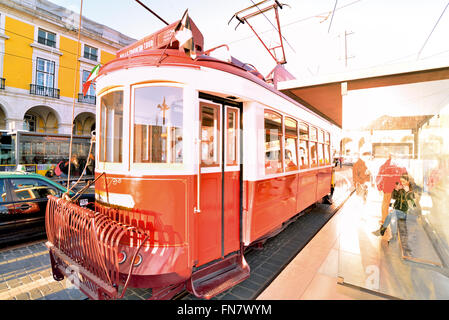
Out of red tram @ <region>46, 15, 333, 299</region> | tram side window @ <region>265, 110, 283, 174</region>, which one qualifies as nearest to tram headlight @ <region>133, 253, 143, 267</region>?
red tram @ <region>46, 15, 333, 299</region>

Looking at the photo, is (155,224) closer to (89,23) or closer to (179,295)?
(179,295)

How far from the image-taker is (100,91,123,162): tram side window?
2.98 meters

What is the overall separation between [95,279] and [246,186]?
2.22 meters

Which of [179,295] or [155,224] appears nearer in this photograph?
[155,224]

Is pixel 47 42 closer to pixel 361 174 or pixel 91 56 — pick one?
pixel 91 56

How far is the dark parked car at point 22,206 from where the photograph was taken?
14.2ft

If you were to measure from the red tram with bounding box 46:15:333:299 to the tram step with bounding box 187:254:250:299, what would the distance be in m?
0.01

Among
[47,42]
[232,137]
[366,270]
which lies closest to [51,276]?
[232,137]

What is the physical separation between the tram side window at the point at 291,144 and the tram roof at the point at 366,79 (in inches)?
28.2
